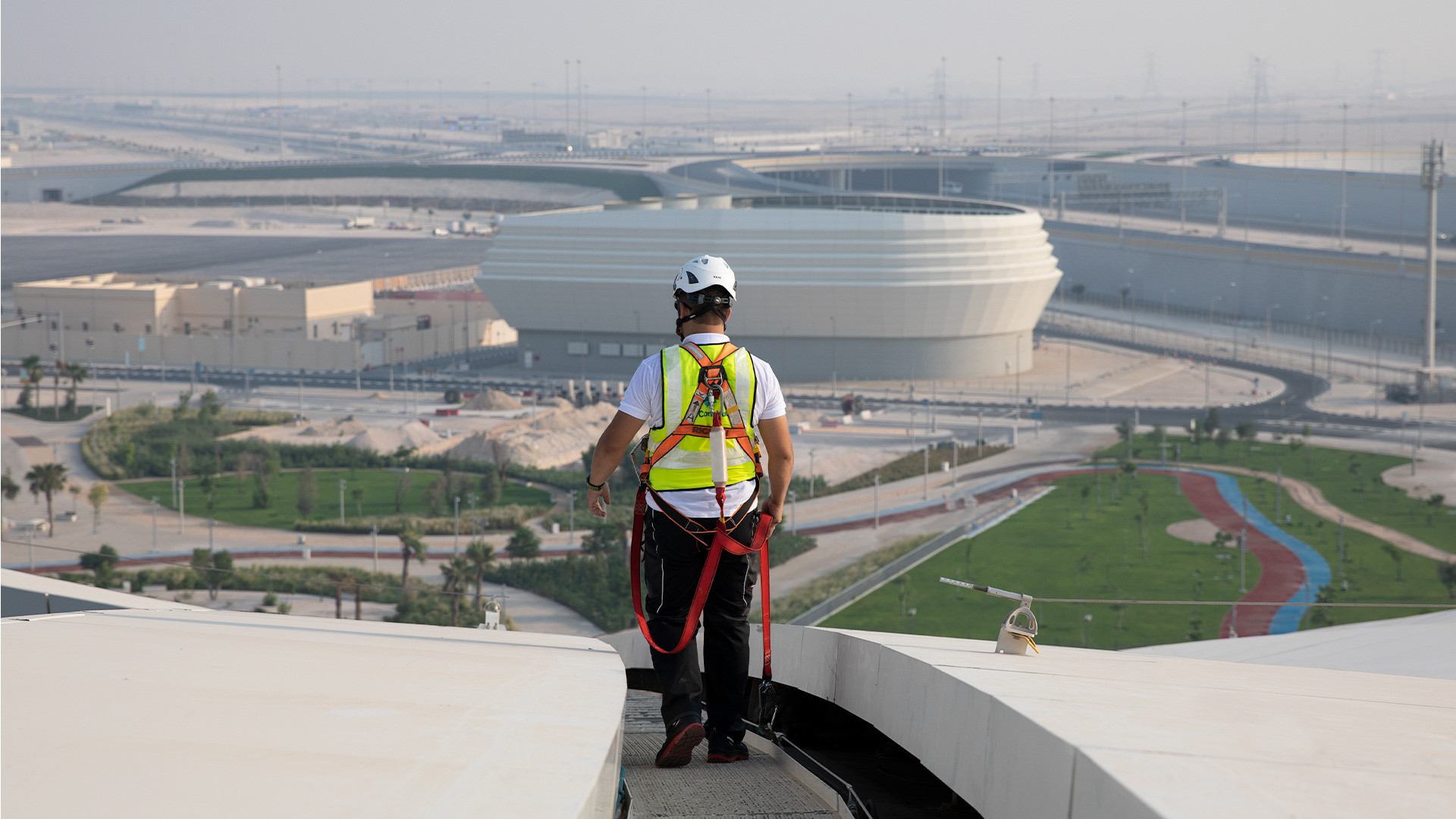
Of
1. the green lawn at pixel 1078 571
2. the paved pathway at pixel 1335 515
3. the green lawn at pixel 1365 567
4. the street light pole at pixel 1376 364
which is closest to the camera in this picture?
the green lawn at pixel 1078 571

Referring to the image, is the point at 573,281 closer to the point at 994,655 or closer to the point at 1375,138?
the point at 994,655

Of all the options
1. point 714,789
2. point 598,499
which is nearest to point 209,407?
point 598,499

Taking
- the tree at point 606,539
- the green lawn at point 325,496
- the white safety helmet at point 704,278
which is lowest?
the green lawn at point 325,496

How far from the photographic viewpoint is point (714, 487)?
634 centimetres

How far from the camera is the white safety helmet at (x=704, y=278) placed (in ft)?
20.8

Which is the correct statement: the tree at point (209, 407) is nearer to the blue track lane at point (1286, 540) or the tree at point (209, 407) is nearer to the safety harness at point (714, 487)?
the blue track lane at point (1286, 540)

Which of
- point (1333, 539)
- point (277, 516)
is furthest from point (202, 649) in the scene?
point (277, 516)

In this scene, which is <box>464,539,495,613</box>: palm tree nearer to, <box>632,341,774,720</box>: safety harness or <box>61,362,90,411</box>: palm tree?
<box>632,341,774,720</box>: safety harness

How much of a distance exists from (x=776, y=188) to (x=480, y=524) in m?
93.2

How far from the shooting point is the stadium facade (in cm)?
6606

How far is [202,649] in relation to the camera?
5492 millimetres

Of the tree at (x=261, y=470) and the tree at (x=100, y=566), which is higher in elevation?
the tree at (x=100, y=566)

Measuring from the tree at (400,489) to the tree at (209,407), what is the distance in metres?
14.3

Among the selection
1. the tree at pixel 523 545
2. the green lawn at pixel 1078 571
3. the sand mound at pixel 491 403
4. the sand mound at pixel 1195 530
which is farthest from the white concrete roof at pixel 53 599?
the sand mound at pixel 491 403
